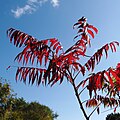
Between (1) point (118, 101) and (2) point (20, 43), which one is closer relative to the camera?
(2) point (20, 43)

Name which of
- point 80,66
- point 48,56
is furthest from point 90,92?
point 48,56

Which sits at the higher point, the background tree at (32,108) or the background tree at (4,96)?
the background tree at (32,108)

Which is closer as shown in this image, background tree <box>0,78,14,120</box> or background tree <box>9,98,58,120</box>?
background tree <box>0,78,14,120</box>

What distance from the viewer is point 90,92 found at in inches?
163

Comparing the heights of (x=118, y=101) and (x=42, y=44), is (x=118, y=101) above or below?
below

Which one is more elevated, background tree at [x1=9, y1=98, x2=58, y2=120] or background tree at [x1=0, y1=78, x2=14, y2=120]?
background tree at [x1=9, y1=98, x2=58, y2=120]

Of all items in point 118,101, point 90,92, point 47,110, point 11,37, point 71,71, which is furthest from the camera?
point 47,110

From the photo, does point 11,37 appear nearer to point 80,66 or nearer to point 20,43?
point 20,43

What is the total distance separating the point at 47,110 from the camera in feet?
251

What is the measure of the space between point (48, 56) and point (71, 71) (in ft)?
1.50

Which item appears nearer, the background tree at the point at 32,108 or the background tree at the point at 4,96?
the background tree at the point at 4,96

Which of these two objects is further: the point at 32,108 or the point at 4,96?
the point at 32,108

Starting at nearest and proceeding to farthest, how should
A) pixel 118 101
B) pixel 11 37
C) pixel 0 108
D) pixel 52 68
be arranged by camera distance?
1. pixel 52 68
2. pixel 11 37
3. pixel 118 101
4. pixel 0 108

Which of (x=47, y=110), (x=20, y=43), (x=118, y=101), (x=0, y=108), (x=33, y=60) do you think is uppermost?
(x=47, y=110)
